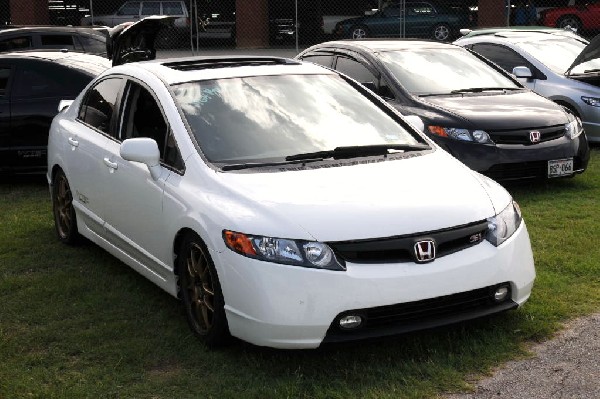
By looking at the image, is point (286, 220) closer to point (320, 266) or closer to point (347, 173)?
point (320, 266)

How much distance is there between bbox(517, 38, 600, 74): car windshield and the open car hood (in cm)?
518

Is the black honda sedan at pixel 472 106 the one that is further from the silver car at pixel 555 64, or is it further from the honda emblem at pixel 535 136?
the silver car at pixel 555 64

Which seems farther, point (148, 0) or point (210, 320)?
point (148, 0)

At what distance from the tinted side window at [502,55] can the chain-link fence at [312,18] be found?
15.0m

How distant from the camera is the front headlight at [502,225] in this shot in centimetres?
514

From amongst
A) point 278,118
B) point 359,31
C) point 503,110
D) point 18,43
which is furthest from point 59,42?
point 359,31

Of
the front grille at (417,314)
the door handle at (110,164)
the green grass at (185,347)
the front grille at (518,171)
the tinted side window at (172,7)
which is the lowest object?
the green grass at (185,347)

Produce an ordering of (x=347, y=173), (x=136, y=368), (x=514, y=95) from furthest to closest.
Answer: (x=514, y=95), (x=347, y=173), (x=136, y=368)

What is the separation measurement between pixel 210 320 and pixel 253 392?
0.76 metres

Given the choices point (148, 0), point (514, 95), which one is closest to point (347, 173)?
point (514, 95)

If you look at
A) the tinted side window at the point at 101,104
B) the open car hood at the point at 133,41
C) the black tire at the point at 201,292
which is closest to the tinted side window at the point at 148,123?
the tinted side window at the point at 101,104

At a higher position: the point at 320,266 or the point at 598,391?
the point at 320,266

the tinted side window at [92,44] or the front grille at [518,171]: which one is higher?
the tinted side window at [92,44]

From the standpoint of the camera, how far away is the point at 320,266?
4.74 meters
